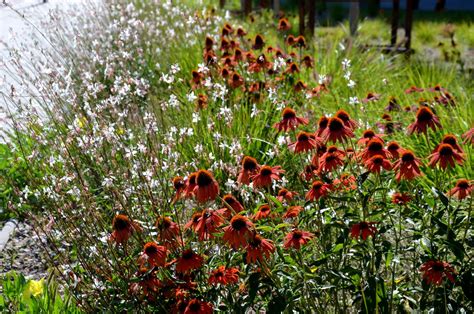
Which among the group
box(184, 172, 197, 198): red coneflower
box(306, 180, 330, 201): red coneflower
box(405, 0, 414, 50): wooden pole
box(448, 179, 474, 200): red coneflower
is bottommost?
box(405, 0, 414, 50): wooden pole

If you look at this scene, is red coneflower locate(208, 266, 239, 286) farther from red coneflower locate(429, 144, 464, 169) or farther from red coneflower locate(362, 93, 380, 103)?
red coneflower locate(362, 93, 380, 103)

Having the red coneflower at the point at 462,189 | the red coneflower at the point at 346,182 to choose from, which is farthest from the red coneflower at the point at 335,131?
the red coneflower at the point at 462,189

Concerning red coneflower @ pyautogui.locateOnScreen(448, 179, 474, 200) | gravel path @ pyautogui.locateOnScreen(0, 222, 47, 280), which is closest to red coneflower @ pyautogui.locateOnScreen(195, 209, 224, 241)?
red coneflower @ pyautogui.locateOnScreen(448, 179, 474, 200)

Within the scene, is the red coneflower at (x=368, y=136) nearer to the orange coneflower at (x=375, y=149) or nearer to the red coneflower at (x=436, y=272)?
the orange coneflower at (x=375, y=149)

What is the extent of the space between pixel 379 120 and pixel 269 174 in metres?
2.60

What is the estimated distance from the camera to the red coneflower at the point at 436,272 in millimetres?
2434

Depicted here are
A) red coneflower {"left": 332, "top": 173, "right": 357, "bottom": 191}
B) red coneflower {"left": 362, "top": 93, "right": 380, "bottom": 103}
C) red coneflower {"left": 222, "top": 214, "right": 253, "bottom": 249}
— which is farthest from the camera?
red coneflower {"left": 362, "top": 93, "right": 380, "bottom": 103}

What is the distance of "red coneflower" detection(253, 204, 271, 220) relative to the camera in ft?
8.71

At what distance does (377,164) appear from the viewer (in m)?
2.44

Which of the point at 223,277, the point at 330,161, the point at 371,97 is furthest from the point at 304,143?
the point at 371,97

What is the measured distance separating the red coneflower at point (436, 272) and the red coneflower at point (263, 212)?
0.62 metres

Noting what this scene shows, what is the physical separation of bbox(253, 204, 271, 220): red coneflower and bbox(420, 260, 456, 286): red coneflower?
62cm

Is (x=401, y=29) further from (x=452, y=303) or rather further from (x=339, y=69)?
(x=452, y=303)

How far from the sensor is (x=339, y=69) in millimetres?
6531
